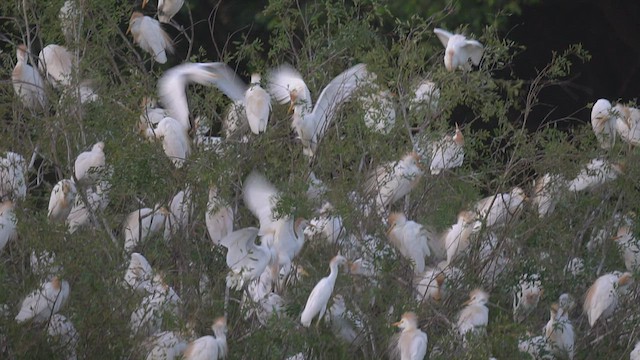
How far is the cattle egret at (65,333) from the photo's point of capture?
17.1 ft

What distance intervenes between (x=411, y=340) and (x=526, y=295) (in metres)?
0.93

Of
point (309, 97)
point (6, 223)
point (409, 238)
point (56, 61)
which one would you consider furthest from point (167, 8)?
point (409, 238)

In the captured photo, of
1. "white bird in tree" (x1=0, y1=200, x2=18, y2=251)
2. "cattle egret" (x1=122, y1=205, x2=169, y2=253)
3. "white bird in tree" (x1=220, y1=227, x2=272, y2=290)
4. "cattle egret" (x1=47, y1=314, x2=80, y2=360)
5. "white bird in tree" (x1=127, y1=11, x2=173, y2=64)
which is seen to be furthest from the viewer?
"white bird in tree" (x1=127, y1=11, x2=173, y2=64)

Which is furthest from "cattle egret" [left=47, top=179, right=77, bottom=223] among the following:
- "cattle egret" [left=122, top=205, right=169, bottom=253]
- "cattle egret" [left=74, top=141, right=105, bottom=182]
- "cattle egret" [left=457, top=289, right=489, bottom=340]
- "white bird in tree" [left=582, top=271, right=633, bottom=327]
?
"white bird in tree" [left=582, top=271, right=633, bottom=327]

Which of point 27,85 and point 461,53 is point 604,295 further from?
point 27,85

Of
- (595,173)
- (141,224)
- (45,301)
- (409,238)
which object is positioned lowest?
(595,173)

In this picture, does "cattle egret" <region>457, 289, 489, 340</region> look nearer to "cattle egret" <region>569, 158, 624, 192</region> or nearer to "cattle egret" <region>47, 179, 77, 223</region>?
"cattle egret" <region>569, 158, 624, 192</region>

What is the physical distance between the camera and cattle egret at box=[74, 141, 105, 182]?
5.74m

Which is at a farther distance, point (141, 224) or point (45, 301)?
point (141, 224)

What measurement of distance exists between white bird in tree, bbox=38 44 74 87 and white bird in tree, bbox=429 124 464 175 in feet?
5.12

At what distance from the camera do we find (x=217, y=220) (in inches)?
221

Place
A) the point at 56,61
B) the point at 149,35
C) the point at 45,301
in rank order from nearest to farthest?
the point at 45,301
the point at 56,61
the point at 149,35

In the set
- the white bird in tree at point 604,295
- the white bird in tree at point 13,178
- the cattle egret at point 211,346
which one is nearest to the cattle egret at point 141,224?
the white bird in tree at point 13,178

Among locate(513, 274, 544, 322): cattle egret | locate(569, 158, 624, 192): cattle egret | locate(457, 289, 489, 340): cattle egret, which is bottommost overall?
locate(513, 274, 544, 322): cattle egret
